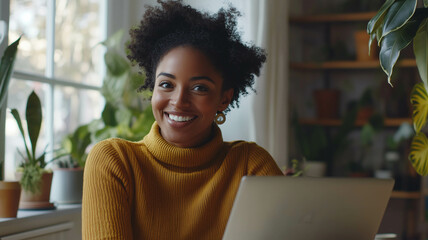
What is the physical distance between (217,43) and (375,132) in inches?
105

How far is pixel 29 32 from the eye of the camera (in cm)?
231

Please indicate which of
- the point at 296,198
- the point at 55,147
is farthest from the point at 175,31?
the point at 55,147

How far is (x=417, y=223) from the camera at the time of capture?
3896 mm

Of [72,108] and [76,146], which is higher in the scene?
[72,108]

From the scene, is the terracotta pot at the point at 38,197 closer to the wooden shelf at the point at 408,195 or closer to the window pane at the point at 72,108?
the window pane at the point at 72,108

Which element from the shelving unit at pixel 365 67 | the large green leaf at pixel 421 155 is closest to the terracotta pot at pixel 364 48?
the shelving unit at pixel 365 67

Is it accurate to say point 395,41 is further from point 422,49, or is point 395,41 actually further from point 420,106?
point 420,106

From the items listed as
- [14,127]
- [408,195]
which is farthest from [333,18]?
[14,127]

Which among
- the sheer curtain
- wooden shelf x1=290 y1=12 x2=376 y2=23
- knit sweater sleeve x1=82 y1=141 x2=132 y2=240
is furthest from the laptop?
wooden shelf x1=290 y1=12 x2=376 y2=23

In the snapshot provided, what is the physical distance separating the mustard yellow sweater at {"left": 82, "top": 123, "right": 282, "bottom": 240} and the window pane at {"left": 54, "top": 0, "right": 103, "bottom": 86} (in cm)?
117

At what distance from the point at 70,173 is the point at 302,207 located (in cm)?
142

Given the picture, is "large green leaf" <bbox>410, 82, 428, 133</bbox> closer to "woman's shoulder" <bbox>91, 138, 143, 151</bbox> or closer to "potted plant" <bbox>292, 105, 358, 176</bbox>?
"woman's shoulder" <bbox>91, 138, 143, 151</bbox>

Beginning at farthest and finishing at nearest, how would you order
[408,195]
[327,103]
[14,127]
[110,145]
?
[327,103], [408,195], [14,127], [110,145]

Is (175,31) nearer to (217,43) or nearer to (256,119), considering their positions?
(217,43)
